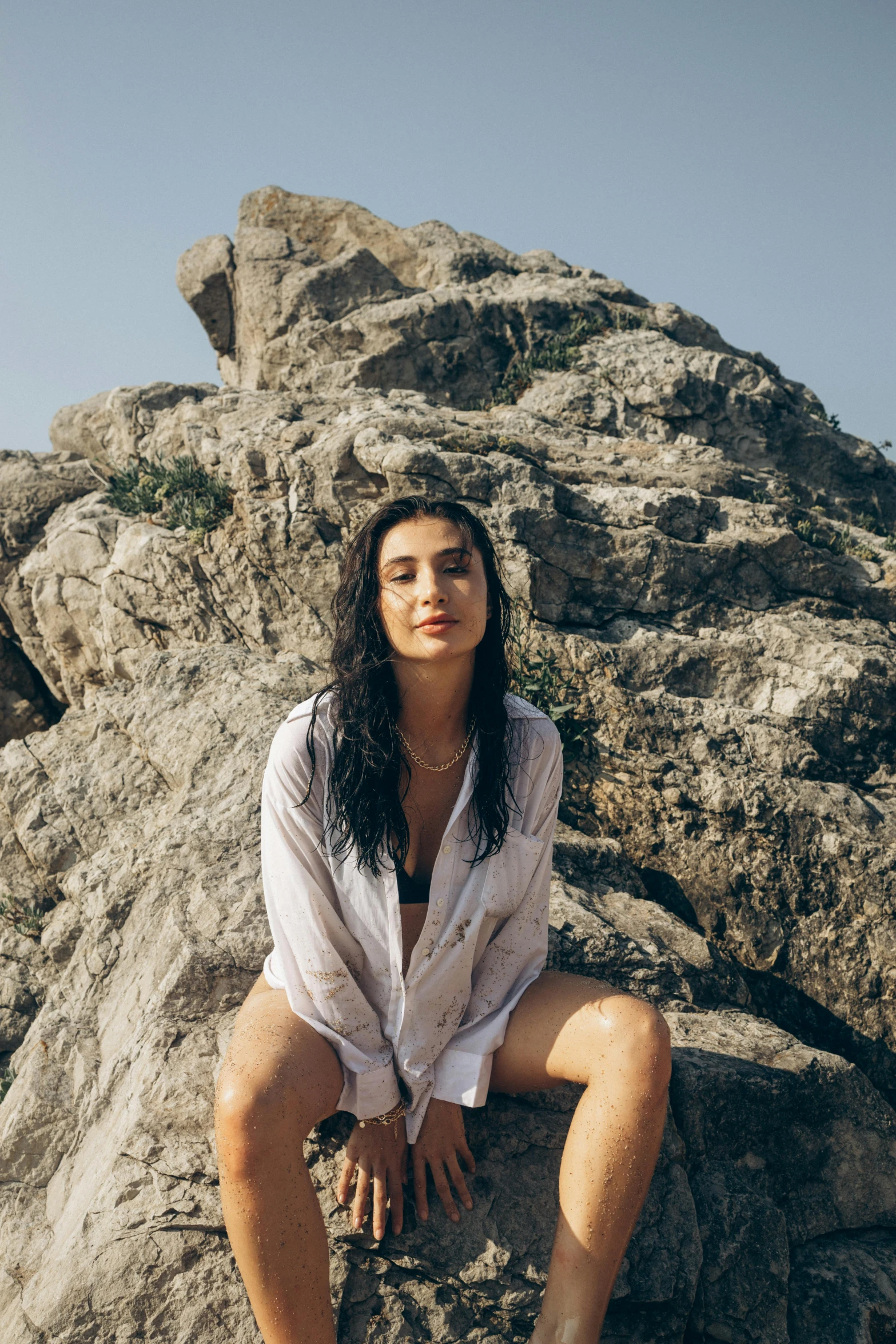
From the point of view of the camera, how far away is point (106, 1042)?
3551 millimetres

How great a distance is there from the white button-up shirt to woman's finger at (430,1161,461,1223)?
161mm

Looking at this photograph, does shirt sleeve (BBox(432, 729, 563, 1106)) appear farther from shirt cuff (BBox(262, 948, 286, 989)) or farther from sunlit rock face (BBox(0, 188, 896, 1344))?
shirt cuff (BBox(262, 948, 286, 989))

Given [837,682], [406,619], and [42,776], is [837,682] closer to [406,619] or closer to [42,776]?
[406,619]

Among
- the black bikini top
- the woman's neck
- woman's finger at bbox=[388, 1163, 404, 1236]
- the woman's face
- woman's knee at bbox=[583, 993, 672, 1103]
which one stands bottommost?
woman's finger at bbox=[388, 1163, 404, 1236]

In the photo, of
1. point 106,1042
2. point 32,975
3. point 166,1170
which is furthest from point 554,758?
point 32,975

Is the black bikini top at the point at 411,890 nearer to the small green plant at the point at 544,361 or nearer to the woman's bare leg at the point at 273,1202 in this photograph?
the woman's bare leg at the point at 273,1202

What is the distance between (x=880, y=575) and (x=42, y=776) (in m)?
5.82

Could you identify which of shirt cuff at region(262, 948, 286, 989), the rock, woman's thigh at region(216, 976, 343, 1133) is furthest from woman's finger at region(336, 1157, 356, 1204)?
the rock

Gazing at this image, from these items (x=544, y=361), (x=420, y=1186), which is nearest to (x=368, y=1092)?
(x=420, y=1186)

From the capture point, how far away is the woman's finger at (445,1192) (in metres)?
2.62

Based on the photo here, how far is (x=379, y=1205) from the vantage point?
255cm

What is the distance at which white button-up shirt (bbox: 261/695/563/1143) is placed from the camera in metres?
2.53

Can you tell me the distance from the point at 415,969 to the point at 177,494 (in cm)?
523

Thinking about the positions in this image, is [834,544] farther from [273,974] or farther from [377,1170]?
[377,1170]
